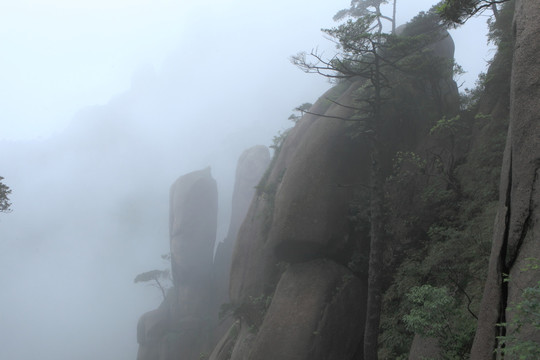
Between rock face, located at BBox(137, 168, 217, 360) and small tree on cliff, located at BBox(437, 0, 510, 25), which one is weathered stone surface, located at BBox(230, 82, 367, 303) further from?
rock face, located at BBox(137, 168, 217, 360)

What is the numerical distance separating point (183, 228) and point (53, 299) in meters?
111

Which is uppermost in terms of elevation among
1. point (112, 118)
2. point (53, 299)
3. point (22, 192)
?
point (112, 118)

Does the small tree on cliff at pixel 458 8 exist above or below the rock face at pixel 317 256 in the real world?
above

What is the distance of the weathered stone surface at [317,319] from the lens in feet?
36.3

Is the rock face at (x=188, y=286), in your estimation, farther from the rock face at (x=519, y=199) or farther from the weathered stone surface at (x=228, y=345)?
the rock face at (x=519, y=199)

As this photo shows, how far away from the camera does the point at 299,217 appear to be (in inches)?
513

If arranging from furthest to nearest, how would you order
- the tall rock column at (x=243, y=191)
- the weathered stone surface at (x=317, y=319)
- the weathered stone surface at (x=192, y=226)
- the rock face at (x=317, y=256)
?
the tall rock column at (x=243, y=191), the weathered stone surface at (x=192, y=226), the rock face at (x=317, y=256), the weathered stone surface at (x=317, y=319)

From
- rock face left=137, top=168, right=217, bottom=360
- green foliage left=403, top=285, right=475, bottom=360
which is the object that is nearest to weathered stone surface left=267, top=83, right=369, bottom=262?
green foliage left=403, top=285, right=475, bottom=360

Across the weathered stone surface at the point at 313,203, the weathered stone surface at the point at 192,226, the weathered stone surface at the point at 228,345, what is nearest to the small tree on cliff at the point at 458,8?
the weathered stone surface at the point at 313,203

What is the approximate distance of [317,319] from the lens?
1131cm

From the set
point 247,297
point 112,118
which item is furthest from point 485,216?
point 112,118

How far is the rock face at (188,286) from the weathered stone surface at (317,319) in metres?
20.4

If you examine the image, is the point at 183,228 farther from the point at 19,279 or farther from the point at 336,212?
the point at 19,279

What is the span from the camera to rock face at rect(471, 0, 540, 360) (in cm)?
396
